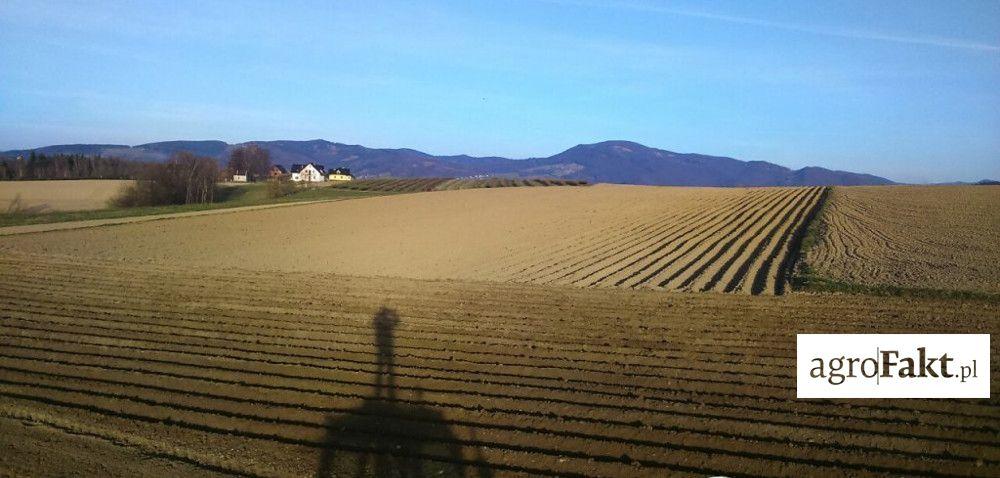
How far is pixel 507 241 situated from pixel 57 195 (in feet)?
167

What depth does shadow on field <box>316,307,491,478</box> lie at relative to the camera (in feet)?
21.9

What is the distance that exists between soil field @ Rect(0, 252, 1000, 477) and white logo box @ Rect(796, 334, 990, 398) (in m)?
0.29

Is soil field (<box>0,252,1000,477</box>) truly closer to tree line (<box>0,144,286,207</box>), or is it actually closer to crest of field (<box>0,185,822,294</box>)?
crest of field (<box>0,185,822,294</box>)

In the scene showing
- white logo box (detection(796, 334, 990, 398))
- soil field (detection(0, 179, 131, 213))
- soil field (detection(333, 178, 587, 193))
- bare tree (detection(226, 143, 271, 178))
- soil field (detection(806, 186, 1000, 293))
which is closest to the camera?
white logo box (detection(796, 334, 990, 398))

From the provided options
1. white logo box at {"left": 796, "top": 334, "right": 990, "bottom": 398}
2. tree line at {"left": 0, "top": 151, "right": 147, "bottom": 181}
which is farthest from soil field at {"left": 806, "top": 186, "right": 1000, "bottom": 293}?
tree line at {"left": 0, "top": 151, "right": 147, "bottom": 181}

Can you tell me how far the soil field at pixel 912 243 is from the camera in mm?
18609

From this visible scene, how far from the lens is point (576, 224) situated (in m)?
32.7

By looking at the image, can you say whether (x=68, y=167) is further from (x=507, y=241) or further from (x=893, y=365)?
(x=893, y=365)

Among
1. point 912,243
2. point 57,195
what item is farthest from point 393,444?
point 57,195

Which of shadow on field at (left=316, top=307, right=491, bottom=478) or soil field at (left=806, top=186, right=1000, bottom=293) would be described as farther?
soil field at (left=806, top=186, right=1000, bottom=293)

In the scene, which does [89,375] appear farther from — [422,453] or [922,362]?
[922,362]

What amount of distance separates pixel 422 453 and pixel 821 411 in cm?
457

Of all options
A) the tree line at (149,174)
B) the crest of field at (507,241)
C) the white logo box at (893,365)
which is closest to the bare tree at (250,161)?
the tree line at (149,174)

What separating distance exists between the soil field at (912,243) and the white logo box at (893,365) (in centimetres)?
657
